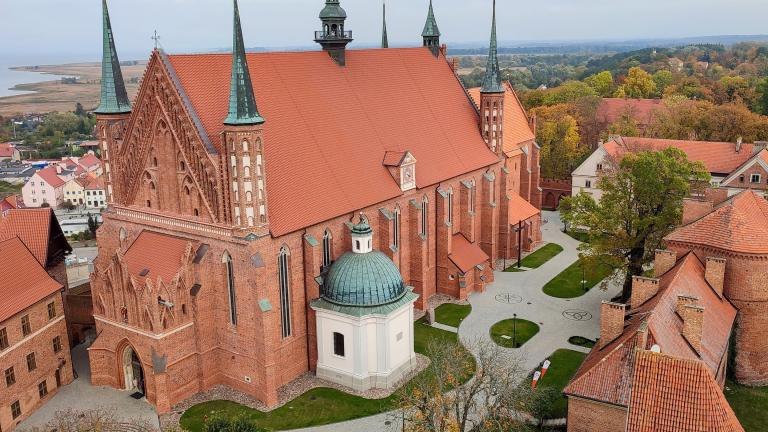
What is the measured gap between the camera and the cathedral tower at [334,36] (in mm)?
43406

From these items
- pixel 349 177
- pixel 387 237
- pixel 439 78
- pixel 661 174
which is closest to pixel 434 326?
pixel 387 237

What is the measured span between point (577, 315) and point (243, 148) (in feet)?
86.4

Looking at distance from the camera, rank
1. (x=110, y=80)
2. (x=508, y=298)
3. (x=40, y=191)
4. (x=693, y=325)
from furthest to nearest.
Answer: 1. (x=40, y=191)
2. (x=508, y=298)
3. (x=110, y=80)
4. (x=693, y=325)

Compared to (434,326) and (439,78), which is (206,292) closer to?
(434,326)

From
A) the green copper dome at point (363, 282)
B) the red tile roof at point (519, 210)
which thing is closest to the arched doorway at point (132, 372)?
the green copper dome at point (363, 282)

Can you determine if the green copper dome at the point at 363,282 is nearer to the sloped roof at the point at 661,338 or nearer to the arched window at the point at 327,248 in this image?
the arched window at the point at 327,248

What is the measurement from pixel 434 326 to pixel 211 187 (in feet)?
59.3

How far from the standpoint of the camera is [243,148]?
3033 centimetres

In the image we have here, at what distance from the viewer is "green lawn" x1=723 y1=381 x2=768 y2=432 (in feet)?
101

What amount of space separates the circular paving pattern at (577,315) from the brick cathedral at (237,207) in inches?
389

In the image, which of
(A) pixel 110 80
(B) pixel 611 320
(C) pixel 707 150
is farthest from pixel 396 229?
(C) pixel 707 150

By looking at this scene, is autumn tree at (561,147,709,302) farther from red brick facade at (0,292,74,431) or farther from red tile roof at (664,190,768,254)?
red brick facade at (0,292,74,431)

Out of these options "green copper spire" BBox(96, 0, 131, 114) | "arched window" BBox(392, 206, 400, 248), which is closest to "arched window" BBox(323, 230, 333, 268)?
"arched window" BBox(392, 206, 400, 248)

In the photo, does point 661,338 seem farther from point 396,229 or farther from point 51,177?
point 51,177
